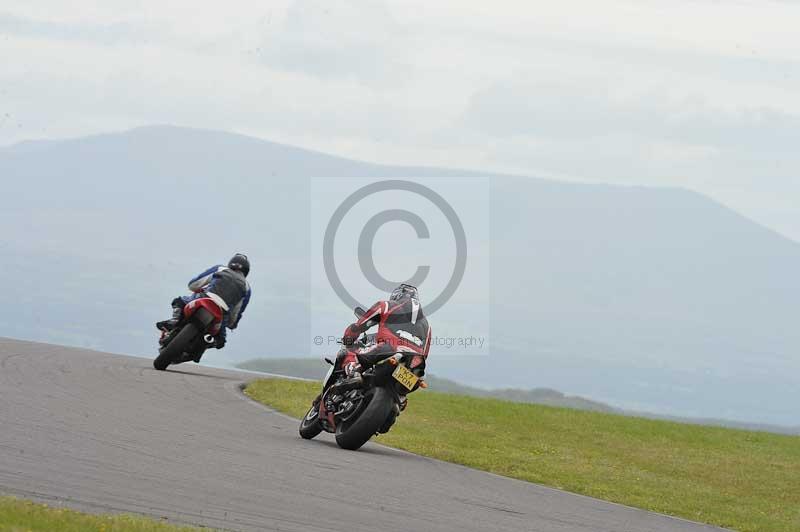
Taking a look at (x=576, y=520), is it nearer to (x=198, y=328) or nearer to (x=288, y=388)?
(x=198, y=328)

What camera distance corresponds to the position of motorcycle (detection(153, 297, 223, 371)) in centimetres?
2123

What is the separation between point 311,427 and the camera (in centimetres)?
1551

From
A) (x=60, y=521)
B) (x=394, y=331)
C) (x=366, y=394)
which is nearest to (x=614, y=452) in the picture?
(x=394, y=331)

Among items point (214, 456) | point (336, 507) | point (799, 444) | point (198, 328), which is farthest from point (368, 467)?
point (799, 444)

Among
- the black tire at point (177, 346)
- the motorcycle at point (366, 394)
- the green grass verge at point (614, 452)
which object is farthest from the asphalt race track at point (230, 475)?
the black tire at point (177, 346)

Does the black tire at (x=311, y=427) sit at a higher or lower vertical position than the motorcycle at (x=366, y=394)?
lower

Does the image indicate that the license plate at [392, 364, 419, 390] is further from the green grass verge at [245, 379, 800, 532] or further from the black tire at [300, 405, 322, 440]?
the green grass verge at [245, 379, 800, 532]

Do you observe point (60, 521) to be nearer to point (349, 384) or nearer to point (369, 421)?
point (369, 421)

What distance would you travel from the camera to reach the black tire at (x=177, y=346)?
21.2 meters

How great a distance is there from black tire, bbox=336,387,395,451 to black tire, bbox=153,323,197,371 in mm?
6952

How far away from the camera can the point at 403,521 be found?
1055 cm

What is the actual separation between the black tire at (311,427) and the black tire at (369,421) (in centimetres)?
62

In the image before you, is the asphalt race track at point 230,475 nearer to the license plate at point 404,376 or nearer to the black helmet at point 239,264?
the license plate at point 404,376

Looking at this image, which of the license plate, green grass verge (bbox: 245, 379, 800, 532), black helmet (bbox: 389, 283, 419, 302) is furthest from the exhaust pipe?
green grass verge (bbox: 245, 379, 800, 532)
